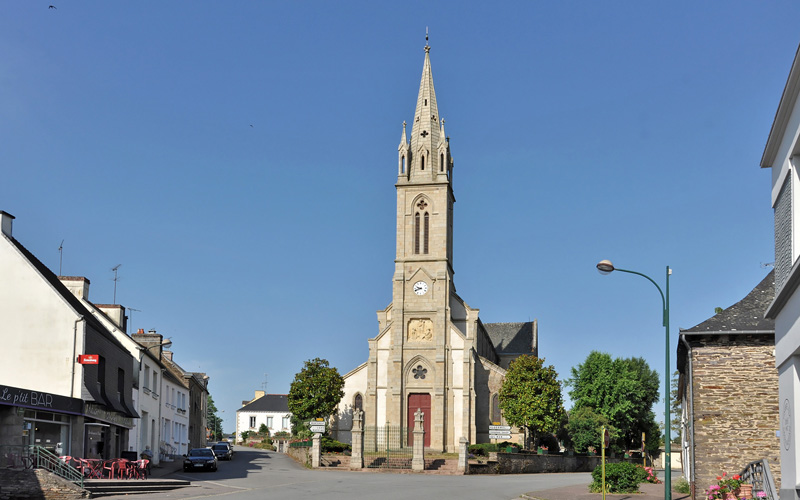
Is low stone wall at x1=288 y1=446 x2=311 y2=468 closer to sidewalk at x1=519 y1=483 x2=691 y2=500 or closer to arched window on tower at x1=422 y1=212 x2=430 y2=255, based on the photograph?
arched window on tower at x1=422 y1=212 x2=430 y2=255

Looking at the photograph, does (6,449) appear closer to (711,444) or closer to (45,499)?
(45,499)

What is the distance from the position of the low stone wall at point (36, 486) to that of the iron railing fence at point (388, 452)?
21.7 meters

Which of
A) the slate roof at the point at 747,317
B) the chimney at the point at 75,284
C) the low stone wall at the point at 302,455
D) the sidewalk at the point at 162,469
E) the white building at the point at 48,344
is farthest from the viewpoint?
the low stone wall at the point at 302,455

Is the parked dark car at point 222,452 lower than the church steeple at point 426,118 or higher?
lower

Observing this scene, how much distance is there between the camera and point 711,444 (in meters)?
24.0

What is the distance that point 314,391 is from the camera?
186 feet

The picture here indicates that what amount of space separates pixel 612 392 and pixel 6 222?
51900mm

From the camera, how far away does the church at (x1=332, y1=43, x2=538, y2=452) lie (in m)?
57.8

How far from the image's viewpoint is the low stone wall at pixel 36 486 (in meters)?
23.6

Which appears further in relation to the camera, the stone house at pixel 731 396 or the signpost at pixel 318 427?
the signpost at pixel 318 427

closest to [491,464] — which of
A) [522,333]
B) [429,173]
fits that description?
[429,173]

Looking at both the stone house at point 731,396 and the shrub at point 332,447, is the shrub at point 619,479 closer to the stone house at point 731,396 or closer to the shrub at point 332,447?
the stone house at point 731,396

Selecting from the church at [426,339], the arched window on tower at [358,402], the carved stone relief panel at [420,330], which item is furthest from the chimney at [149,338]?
the carved stone relief panel at [420,330]

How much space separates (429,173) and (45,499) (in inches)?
1681
